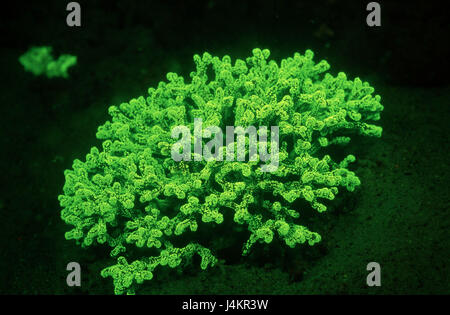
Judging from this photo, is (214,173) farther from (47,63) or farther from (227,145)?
(47,63)

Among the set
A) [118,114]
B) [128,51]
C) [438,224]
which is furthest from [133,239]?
[128,51]

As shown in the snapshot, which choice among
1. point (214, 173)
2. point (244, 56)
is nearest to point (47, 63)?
point (244, 56)

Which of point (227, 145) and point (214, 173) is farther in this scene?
point (214, 173)

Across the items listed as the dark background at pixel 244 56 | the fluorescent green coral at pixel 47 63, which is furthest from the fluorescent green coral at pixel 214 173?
the fluorescent green coral at pixel 47 63

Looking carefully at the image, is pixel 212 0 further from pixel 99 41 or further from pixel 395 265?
pixel 395 265

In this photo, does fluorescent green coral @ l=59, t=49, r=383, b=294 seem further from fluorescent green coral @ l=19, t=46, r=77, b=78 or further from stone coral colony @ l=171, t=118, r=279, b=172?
fluorescent green coral @ l=19, t=46, r=77, b=78
